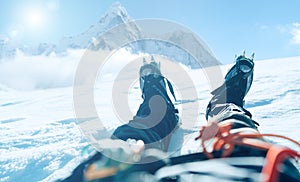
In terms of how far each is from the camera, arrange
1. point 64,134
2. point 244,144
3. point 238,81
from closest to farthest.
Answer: point 244,144, point 238,81, point 64,134

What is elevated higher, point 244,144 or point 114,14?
point 114,14

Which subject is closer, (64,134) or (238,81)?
(238,81)

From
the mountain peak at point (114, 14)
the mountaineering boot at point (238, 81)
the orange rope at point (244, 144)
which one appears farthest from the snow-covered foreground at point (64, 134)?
the mountain peak at point (114, 14)

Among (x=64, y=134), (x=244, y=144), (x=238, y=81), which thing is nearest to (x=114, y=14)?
(x=64, y=134)

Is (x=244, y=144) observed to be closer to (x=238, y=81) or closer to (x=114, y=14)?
(x=238, y=81)

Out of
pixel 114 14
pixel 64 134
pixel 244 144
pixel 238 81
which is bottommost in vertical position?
pixel 244 144

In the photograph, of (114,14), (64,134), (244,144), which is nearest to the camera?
(244,144)

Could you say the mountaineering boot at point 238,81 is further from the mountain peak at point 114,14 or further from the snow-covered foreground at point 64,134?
the mountain peak at point 114,14

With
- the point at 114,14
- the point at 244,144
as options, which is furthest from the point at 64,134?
the point at 114,14

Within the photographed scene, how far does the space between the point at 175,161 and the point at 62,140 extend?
15.1ft

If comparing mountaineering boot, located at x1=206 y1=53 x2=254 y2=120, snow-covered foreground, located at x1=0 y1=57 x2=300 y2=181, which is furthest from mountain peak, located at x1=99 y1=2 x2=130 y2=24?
mountaineering boot, located at x1=206 y1=53 x2=254 y2=120

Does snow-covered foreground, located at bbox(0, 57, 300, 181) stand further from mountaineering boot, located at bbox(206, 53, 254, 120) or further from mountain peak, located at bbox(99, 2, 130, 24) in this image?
mountain peak, located at bbox(99, 2, 130, 24)

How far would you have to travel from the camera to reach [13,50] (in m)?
182

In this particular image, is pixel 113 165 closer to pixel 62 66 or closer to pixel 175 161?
pixel 175 161
